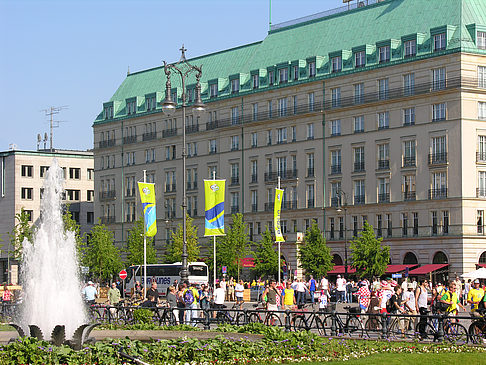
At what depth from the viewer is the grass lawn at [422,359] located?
25.8m

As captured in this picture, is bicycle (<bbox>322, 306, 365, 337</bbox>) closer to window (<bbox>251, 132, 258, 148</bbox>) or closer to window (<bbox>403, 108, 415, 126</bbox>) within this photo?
window (<bbox>403, 108, 415, 126</bbox>)

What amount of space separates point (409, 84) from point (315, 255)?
16.8 meters

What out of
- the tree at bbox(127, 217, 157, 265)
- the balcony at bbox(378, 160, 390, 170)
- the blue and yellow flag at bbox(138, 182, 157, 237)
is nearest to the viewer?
the blue and yellow flag at bbox(138, 182, 157, 237)

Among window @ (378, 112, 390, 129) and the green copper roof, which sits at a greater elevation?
the green copper roof

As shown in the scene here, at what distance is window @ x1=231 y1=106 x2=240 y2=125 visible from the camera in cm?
11183

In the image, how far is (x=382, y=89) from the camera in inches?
3748

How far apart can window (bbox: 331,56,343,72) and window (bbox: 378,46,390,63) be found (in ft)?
17.0

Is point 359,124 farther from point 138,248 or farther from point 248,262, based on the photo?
point 138,248

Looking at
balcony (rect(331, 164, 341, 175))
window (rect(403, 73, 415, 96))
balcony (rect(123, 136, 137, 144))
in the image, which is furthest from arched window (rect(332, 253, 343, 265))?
balcony (rect(123, 136, 137, 144))

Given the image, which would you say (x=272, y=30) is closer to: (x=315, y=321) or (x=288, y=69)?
(x=288, y=69)

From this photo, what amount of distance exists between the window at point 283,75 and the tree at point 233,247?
1394cm

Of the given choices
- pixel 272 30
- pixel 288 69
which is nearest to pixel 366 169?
pixel 288 69

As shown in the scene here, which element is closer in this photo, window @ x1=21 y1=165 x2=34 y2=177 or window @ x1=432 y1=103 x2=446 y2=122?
window @ x1=432 y1=103 x2=446 y2=122

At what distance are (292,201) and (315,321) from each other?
230 feet
